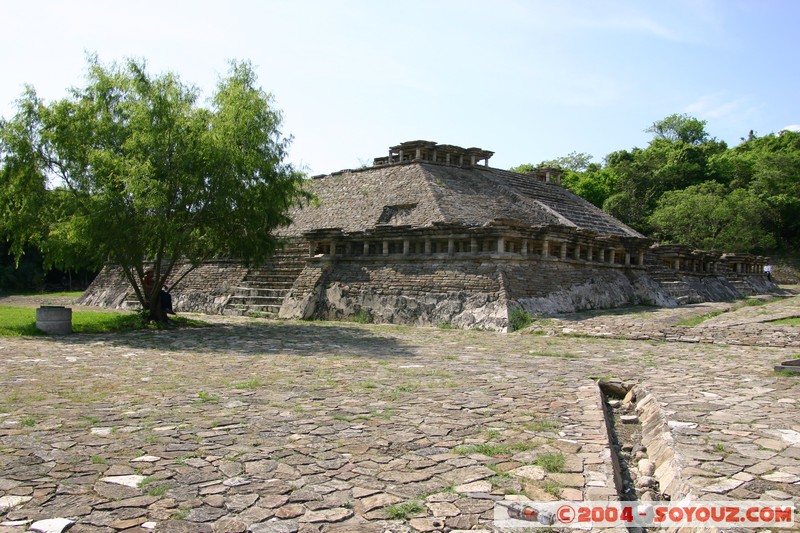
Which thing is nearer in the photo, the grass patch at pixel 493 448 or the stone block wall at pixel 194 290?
the grass patch at pixel 493 448

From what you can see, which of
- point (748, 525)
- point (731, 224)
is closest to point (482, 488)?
point (748, 525)

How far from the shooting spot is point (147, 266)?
77.7 ft

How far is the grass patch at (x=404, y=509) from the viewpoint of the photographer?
3.37 meters

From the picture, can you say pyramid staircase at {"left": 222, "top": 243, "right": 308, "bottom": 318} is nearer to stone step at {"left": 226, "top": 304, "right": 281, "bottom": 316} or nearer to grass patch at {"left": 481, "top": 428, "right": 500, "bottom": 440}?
stone step at {"left": 226, "top": 304, "right": 281, "bottom": 316}

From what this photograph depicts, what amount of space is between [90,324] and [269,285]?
6478 millimetres

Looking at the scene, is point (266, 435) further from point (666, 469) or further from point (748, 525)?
point (748, 525)

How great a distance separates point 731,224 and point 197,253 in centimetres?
2990

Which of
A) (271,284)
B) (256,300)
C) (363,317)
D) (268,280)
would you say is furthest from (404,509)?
(268,280)

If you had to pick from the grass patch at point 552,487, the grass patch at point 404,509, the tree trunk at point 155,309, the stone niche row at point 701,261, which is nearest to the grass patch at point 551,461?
the grass patch at point 552,487

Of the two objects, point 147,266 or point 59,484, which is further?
point 147,266

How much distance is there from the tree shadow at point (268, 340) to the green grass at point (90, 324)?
0.56 m

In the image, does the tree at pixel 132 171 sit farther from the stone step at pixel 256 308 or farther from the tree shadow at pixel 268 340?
the stone step at pixel 256 308

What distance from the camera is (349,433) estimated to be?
493 cm

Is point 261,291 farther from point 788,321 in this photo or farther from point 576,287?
point 788,321
